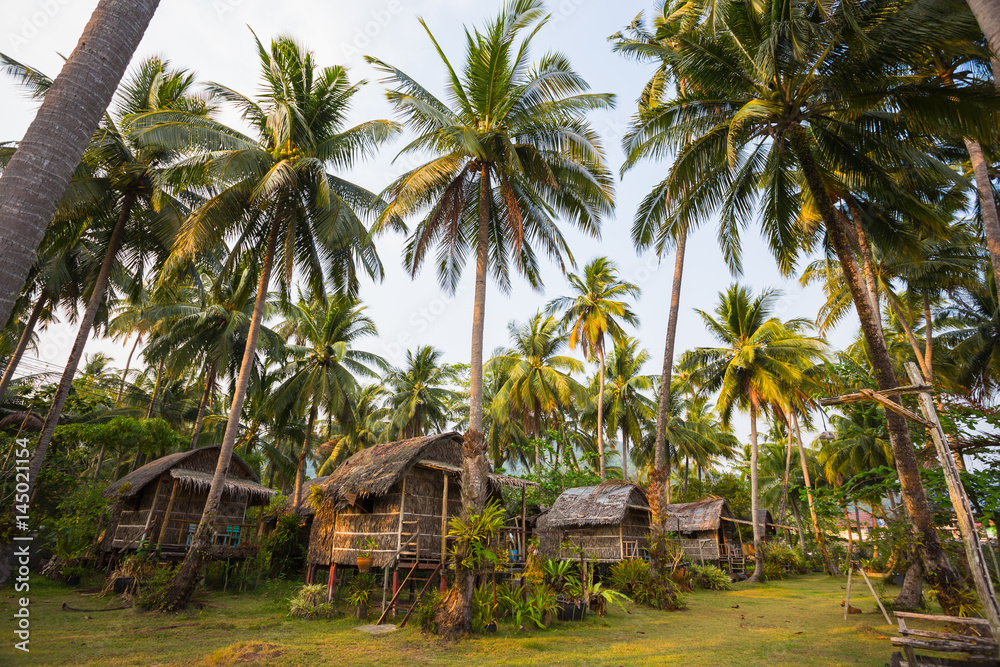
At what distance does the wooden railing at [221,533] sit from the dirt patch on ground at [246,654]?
9.96 m

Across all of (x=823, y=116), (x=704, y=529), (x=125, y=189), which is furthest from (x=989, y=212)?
(x=125, y=189)

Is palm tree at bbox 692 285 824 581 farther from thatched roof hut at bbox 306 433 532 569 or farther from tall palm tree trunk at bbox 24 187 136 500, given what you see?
tall palm tree trunk at bbox 24 187 136 500

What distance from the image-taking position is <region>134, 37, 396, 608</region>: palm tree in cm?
1196

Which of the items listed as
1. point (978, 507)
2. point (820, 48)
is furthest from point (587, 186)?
point (978, 507)

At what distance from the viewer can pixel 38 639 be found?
8.39m

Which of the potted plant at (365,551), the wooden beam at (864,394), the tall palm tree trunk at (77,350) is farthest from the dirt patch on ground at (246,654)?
the wooden beam at (864,394)

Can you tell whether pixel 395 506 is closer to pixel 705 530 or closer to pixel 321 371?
pixel 321 371

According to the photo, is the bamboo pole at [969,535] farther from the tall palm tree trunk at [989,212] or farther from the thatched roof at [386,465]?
the thatched roof at [386,465]

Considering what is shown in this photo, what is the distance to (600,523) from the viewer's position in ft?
66.3

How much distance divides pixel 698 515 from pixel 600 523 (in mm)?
8891

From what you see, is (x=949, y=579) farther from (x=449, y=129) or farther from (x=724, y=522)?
(x=724, y=522)

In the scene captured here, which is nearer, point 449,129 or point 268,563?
point 449,129

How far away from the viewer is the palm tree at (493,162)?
11023 mm

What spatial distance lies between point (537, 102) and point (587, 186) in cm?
226
